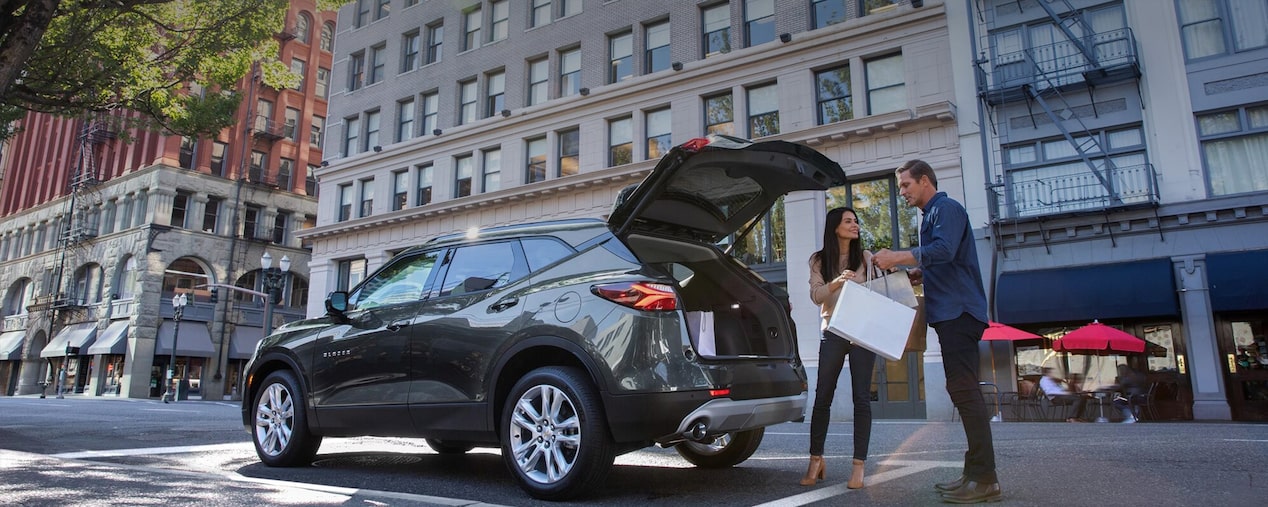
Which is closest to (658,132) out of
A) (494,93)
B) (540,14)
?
(540,14)

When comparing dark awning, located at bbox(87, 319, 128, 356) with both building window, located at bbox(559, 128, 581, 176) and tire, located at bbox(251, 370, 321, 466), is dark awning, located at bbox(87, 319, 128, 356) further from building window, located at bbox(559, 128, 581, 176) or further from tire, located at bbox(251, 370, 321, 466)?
tire, located at bbox(251, 370, 321, 466)

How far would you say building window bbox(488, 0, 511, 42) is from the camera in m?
29.8

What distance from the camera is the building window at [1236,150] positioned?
16.6m

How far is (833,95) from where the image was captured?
2162cm

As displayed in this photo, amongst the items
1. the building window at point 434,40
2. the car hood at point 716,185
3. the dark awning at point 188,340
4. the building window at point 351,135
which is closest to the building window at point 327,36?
the building window at point 351,135

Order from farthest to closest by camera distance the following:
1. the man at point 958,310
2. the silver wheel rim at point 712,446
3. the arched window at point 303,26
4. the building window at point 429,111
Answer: the arched window at point 303,26 < the building window at point 429,111 < the silver wheel rim at point 712,446 < the man at point 958,310

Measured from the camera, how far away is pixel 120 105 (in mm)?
13117

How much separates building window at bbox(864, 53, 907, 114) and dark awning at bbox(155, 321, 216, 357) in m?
36.4

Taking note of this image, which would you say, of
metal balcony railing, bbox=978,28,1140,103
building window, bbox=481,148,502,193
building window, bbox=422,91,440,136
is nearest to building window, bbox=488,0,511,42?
building window, bbox=422,91,440,136

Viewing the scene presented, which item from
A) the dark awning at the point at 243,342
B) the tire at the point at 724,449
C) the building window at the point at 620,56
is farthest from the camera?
the dark awning at the point at 243,342

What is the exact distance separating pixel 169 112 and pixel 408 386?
1241 cm

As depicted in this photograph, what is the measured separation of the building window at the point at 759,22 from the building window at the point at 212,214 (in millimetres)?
34197

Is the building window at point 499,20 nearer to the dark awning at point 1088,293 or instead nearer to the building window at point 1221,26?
the dark awning at point 1088,293

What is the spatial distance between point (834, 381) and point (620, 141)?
21.4 m
